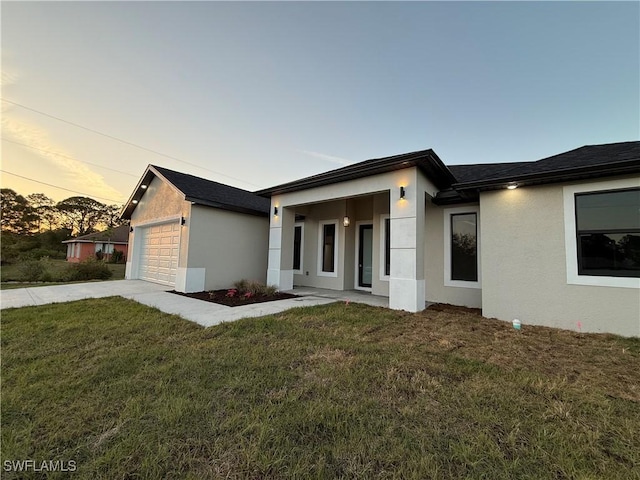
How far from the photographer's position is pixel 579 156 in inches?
227

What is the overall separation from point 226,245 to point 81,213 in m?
45.9

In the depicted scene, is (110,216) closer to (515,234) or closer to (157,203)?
(157,203)

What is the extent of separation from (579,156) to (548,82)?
6137mm

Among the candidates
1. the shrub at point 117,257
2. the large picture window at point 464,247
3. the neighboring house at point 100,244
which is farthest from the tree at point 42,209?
the large picture window at point 464,247

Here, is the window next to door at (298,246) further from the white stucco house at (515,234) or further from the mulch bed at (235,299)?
the mulch bed at (235,299)

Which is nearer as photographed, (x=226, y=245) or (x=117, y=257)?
(x=226, y=245)

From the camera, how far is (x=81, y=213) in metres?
40.7

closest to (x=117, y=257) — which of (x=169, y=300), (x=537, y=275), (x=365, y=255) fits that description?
(x=169, y=300)

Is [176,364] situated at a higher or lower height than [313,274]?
lower

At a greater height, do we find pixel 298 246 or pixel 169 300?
pixel 298 246

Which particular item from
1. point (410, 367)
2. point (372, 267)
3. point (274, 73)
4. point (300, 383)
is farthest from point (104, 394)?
point (274, 73)

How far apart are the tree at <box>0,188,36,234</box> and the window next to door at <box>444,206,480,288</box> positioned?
4768cm

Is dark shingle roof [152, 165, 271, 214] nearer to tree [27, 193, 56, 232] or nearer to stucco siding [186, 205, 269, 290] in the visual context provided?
stucco siding [186, 205, 269, 290]

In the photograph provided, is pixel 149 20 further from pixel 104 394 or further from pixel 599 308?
pixel 599 308
